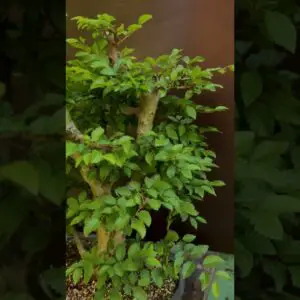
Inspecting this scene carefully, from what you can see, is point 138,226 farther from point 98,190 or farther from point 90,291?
point 90,291

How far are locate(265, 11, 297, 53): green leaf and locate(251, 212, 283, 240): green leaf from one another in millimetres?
142

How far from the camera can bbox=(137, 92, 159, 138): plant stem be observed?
4.49 ft

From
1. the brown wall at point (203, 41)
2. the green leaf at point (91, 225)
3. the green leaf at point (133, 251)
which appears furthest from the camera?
the brown wall at point (203, 41)

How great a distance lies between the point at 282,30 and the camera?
35 cm

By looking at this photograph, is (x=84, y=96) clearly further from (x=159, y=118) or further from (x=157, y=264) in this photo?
(x=157, y=264)

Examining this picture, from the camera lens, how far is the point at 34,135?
1.29 feet

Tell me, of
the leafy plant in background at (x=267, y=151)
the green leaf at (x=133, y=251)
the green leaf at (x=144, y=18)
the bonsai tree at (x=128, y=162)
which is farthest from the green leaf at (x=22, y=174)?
the green leaf at (x=144, y=18)

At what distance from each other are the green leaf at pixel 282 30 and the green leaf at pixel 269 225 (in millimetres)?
142

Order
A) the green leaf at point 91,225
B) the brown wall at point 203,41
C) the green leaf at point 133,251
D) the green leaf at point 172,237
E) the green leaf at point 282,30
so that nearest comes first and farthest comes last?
the green leaf at point 282,30
the green leaf at point 91,225
the green leaf at point 133,251
the green leaf at point 172,237
the brown wall at point 203,41

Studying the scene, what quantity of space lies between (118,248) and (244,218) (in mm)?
901

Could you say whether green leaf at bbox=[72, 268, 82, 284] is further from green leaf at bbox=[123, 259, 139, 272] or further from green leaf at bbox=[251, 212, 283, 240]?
green leaf at bbox=[251, 212, 283, 240]

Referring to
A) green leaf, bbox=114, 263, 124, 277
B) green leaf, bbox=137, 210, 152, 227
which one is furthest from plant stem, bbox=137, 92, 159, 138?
green leaf, bbox=114, 263, 124, 277

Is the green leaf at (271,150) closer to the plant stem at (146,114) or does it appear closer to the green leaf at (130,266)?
the green leaf at (130,266)

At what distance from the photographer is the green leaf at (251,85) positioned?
365 millimetres
